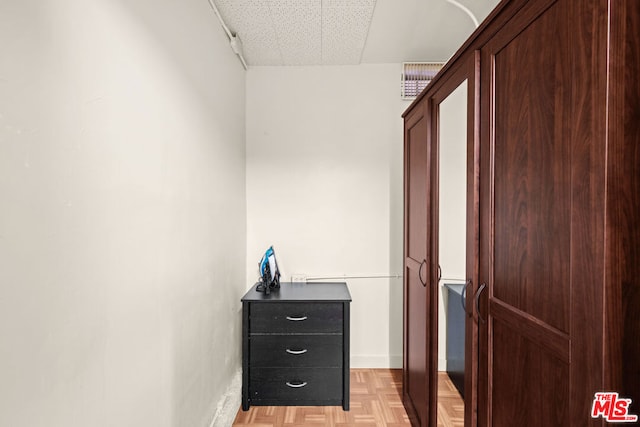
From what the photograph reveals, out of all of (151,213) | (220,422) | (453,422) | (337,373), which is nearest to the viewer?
(151,213)

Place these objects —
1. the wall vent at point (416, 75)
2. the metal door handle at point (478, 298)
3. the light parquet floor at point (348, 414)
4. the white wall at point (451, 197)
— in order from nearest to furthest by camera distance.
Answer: the metal door handle at point (478, 298), the white wall at point (451, 197), the light parquet floor at point (348, 414), the wall vent at point (416, 75)

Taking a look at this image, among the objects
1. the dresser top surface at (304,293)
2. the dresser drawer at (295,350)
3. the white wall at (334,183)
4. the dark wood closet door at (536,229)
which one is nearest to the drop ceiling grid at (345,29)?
the white wall at (334,183)

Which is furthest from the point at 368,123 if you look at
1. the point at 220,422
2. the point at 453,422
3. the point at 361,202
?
the point at 220,422

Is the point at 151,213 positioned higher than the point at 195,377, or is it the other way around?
the point at 151,213

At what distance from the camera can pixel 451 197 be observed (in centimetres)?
150

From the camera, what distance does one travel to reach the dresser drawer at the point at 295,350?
226 cm

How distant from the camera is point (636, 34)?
0.67 metres

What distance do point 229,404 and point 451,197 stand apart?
177 cm

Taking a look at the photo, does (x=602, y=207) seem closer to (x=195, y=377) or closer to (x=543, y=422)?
(x=543, y=422)

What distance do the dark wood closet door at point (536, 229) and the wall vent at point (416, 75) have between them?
1654 millimetres

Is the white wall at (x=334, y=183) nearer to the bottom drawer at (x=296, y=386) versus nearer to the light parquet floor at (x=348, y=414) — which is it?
the light parquet floor at (x=348, y=414)

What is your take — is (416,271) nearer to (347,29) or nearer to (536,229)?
(536,229)

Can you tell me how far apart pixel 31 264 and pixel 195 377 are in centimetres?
114

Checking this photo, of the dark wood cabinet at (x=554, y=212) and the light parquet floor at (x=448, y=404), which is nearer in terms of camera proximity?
the dark wood cabinet at (x=554, y=212)
